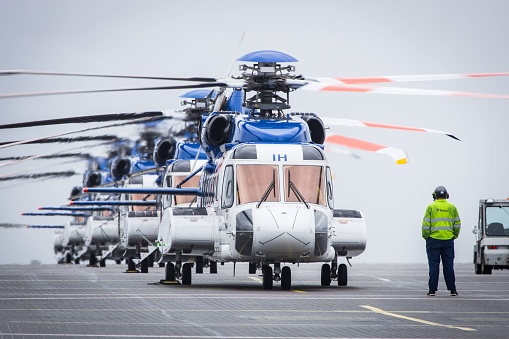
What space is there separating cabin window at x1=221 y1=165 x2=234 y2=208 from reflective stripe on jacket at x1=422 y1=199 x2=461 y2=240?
4.22m

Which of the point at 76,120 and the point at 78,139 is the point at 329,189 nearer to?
the point at 76,120

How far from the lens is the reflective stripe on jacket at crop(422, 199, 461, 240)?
77.2 ft

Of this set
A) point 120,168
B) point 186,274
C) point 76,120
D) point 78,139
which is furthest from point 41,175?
point 76,120

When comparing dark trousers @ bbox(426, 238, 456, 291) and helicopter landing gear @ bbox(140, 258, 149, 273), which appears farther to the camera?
helicopter landing gear @ bbox(140, 258, 149, 273)

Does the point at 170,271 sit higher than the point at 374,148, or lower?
lower

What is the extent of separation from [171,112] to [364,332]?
17.4m

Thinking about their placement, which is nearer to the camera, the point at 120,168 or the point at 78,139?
the point at 78,139

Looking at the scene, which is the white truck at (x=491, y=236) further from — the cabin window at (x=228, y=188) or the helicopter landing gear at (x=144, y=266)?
the cabin window at (x=228, y=188)

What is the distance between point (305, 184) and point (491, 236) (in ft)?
50.1

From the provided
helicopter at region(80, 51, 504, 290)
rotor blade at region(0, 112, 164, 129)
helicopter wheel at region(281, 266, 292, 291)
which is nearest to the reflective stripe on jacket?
helicopter at region(80, 51, 504, 290)

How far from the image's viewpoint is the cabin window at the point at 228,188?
2564 cm

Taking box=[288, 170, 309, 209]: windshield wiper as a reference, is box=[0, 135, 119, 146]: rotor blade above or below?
above

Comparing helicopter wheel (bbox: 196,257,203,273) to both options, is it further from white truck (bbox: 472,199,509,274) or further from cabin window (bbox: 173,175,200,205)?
white truck (bbox: 472,199,509,274)

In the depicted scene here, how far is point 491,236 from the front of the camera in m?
39.1
